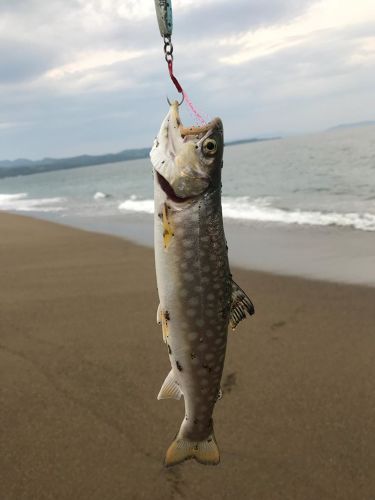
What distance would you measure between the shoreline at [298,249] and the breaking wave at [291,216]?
0.80m

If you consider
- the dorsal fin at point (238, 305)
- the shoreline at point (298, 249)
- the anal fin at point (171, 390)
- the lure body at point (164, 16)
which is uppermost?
the lure body at point (164, 16)

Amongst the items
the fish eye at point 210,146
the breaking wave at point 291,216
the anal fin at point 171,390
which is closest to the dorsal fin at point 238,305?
the anal fin at point 171,390

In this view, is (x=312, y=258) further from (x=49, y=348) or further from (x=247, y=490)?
(x=247, y=490)

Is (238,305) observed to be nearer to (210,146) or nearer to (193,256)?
(193,256)

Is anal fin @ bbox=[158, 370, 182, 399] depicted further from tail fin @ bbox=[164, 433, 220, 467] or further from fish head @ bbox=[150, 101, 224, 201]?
fish head @ bbox=[150, 101, 224, 201]

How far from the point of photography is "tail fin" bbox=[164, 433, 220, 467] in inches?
129

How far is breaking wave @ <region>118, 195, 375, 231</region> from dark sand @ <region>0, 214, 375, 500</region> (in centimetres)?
781

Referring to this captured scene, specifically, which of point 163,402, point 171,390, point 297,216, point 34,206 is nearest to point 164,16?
point 171,390

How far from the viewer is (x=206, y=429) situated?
10.8ft

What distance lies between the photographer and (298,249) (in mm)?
12664

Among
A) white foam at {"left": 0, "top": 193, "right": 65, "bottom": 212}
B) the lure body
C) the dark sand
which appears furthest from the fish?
white foam at {"left": 0, "top": 193, "right": 65, "bottom": 212}

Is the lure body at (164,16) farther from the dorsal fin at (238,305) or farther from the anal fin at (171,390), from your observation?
the anal fin at (171,390)

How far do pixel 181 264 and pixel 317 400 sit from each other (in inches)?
128

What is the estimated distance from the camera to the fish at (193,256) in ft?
9.48
